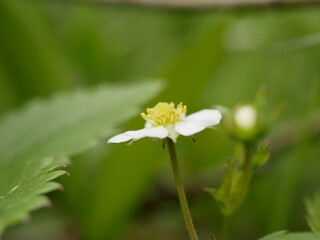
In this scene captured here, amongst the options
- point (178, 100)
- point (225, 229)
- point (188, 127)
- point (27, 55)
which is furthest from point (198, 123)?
point (27, 55)

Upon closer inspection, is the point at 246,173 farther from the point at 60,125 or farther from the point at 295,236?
the point at 60,125

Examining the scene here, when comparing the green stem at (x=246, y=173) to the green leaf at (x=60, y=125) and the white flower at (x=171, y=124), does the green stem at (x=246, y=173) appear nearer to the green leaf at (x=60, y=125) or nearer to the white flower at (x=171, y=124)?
the white flower at (x=171, y=124)

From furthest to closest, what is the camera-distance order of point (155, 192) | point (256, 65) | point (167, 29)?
point (167, 29)
point (256, 65)
point (155, 192)

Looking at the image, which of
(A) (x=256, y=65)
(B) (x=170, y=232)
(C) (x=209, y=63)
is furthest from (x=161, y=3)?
(B) (x=170, y=232)

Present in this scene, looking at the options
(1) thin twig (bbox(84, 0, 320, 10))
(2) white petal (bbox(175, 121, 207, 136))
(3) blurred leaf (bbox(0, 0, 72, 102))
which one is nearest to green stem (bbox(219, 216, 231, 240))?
Answer: (2) white petal (bbox(175, 121, 207, 136))

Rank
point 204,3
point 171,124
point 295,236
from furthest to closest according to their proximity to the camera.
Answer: point 204,3 → point 171,124 → point 295,236

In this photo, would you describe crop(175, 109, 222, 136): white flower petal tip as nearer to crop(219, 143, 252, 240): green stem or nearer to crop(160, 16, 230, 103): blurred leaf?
crop(219, 143, 252, 240): green stem

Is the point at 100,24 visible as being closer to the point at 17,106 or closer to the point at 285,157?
the point at 17,106
